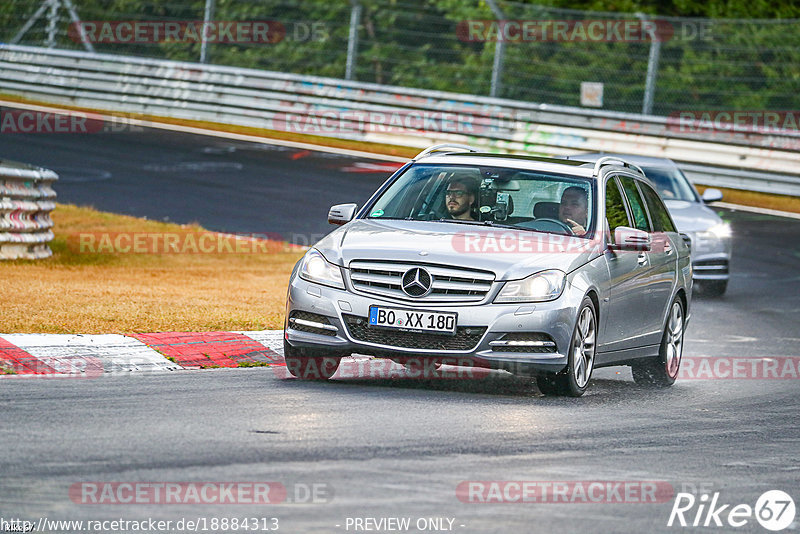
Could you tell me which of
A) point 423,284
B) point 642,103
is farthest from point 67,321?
point 642,103

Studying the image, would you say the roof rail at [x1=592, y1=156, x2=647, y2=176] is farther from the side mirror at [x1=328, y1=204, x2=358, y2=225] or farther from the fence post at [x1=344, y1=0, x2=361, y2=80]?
the fence post at [x1=344, y1=0, x2=361, y2=80]

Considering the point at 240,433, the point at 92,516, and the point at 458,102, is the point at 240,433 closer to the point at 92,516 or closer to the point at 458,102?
the point at 92,516

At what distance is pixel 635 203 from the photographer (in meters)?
11.2

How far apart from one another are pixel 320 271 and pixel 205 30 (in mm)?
22985

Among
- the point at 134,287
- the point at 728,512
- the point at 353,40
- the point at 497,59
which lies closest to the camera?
the point at 728,512

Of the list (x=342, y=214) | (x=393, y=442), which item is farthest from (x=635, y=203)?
(x=393, y=442)

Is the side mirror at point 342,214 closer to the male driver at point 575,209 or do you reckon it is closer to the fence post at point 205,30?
the male driver at point 575,209

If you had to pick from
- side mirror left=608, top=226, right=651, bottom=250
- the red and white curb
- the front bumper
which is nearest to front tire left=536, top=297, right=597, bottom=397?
the front bumper

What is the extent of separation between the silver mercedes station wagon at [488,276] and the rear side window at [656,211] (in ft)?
1.57

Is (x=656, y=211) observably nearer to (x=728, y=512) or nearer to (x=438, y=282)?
(x=438, y=282)

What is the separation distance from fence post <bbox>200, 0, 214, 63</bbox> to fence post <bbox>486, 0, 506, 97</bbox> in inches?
250

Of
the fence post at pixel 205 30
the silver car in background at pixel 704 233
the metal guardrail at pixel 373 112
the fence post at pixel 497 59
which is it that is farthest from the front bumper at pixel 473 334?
the fence post at pixel 205 30

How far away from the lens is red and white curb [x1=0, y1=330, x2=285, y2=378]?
31.0ft

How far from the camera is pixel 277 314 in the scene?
42.8ft
